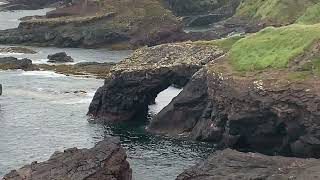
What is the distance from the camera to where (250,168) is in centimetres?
5584

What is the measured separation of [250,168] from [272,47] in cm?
2889

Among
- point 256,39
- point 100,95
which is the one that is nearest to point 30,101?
point 100,95

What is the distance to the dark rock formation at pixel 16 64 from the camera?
133 meters

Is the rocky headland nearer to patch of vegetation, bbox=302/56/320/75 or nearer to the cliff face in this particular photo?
patch of vegetation, bbox=302/56/320/75

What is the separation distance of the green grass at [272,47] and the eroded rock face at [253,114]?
2.69m

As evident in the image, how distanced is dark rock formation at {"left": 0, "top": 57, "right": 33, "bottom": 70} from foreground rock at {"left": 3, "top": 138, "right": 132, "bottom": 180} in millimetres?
75311

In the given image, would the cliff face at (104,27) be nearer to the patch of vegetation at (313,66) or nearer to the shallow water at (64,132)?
the shallow water at (64,132)

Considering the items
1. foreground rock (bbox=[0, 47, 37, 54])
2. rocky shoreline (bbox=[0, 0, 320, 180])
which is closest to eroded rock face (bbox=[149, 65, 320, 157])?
rocky shoreline (bbox=[0, 0, 320, 180])

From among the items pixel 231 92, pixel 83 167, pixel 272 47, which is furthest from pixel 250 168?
pixel 272 47

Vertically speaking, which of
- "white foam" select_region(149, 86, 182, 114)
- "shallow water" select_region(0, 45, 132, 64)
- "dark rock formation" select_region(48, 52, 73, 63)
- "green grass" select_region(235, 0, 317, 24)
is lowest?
"white foam" select_region(149, 86, 182, 114)

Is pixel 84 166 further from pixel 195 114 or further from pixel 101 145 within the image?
Result: pixel 195 114

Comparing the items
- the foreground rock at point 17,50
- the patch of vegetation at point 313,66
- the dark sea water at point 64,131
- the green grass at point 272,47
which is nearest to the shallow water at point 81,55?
the foreground rock at point 17,50

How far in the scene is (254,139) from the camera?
72.3 metres

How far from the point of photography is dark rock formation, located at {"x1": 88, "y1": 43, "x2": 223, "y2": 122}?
90.6 m
